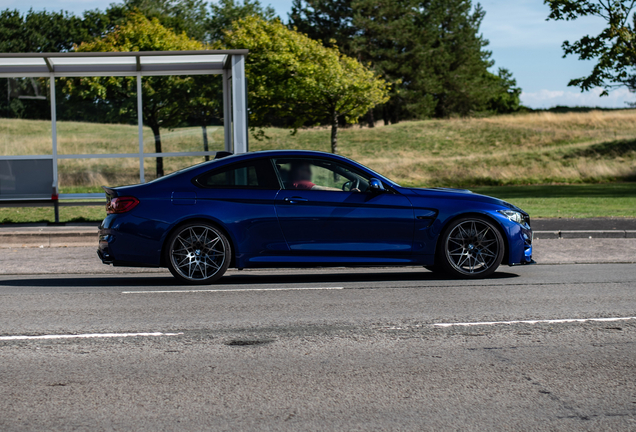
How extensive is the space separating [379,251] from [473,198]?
1.30 m

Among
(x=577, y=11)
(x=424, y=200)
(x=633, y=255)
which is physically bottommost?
(x=633, y=255)

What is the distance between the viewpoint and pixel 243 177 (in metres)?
8.18

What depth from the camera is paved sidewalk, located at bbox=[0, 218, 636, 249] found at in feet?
39.7

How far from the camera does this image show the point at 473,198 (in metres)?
8.22

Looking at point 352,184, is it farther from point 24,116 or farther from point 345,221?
point 24,116

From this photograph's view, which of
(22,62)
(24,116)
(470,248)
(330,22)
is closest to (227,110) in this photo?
(22,62)

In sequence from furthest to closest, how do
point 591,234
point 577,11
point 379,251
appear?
point 577,11
point 591,234
point 379,251

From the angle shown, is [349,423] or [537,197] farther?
[537,197]

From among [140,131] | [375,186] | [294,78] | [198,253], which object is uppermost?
[294,78]

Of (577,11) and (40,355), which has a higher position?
(577,11)

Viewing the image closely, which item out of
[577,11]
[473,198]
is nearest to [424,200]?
[473,198]

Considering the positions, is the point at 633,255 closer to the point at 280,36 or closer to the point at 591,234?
the point at 591,234

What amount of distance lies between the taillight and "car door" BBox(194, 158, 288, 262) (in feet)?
2.37

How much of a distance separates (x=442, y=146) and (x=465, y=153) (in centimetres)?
270
